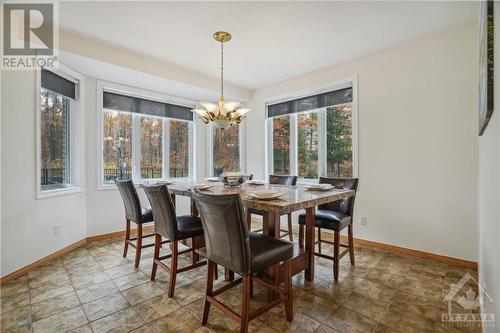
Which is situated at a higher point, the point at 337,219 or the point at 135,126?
the point at 135,126

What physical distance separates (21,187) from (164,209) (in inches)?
64.8

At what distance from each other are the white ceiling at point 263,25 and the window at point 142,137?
1029mm

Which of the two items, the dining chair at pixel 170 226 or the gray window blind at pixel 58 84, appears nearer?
the dining chair at pixel 170 226

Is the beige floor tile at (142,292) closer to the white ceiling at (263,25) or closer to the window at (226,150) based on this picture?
the white ceiling at (263,25)

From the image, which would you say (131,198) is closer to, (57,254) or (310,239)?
(57,254)

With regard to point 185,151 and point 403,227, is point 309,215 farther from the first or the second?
point 185,151

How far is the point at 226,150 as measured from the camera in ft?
16.6

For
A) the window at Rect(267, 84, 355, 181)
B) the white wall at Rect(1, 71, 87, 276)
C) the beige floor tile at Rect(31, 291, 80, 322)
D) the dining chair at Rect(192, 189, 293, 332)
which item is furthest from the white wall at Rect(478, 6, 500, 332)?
the white wall at Rect(1, 71, 87, 276)

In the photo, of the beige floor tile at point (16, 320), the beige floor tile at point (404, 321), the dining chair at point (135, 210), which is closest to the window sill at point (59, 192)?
the dining chair at point (135, 210)

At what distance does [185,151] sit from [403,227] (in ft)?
12.2

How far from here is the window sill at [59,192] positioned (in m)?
2.75

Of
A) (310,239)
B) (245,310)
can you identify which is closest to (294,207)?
(245,310)

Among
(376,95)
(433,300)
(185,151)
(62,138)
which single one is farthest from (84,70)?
(433,300)

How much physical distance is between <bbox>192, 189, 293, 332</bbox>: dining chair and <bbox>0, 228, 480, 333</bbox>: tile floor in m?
0.22
